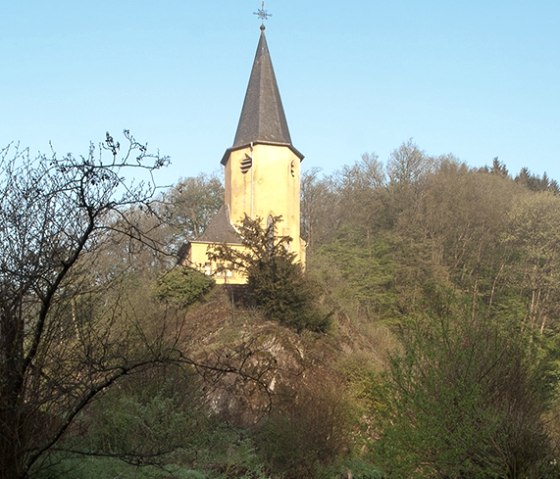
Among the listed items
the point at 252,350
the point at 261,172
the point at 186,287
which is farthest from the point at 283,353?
the point at 261,172

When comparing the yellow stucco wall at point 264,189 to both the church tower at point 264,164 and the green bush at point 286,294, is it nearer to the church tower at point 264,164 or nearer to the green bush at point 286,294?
the church tower at point 264,164

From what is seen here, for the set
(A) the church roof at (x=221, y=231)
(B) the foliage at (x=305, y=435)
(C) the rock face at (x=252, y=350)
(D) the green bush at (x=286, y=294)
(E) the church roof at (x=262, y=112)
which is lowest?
(B) the foliage at (x=305, y=435)

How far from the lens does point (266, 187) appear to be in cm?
3162

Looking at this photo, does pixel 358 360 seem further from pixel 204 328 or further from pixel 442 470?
pixel 442 470

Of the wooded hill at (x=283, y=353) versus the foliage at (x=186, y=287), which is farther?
the foliage at (x=186, y=287)

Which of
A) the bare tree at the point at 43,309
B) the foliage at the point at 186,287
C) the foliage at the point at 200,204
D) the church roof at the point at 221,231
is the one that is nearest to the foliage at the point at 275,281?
the foliage at the point at 186,287

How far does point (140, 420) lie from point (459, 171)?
1306 inches

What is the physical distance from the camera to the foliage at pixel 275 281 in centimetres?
2294

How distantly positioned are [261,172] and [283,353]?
1232cm

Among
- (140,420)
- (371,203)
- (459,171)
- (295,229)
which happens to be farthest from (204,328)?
(459,171)

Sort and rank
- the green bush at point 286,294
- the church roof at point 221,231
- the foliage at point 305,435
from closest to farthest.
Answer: the foliage at point 305,435, the green bush at point 286,294, the church roof at point 221,231

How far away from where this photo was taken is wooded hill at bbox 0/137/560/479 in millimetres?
5281

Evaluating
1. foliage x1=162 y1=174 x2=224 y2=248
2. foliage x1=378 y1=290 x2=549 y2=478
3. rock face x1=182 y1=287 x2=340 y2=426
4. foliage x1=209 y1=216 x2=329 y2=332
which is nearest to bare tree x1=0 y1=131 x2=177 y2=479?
foliage x1=378 y1=290 x2=549 y2=478

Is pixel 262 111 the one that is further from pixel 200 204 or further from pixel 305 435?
pixel 305 435
